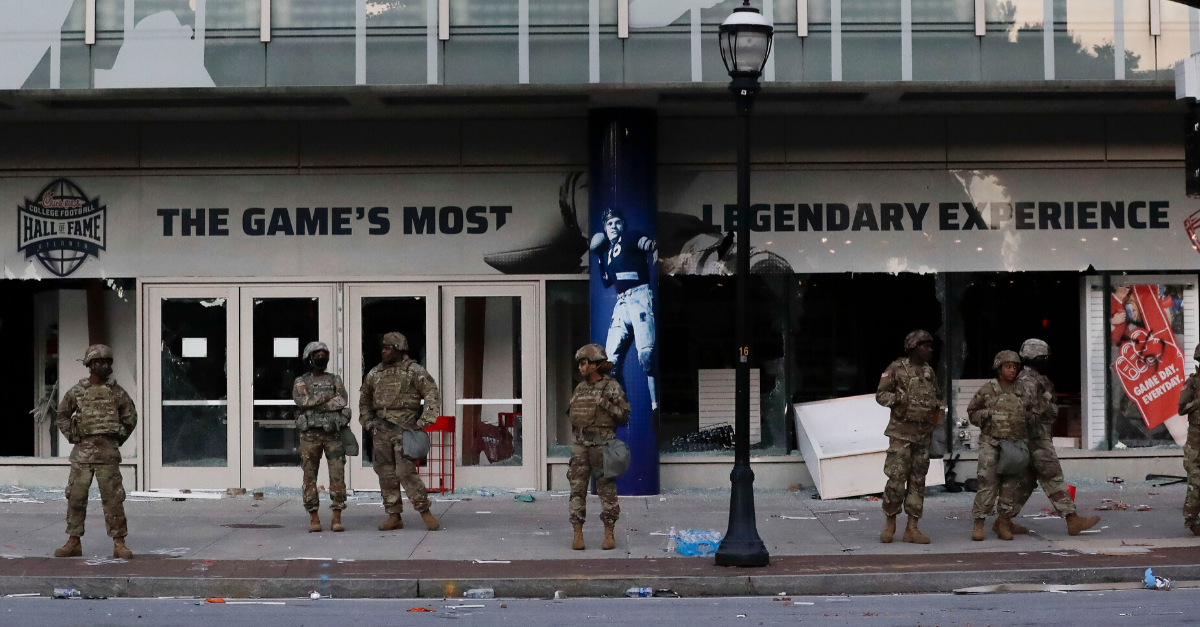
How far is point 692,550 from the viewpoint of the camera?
10.8 m

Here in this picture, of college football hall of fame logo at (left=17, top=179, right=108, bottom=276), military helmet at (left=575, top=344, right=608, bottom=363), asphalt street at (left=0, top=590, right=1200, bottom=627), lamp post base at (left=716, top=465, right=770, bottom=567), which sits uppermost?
college football hall of fame logo at (left=17, top=179, right=108, bottom=276)

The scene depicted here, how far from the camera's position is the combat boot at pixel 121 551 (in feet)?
35.2

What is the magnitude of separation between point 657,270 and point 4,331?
305 inches

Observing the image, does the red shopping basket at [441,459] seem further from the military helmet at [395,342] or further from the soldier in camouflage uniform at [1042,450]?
the soldier in camouflage uniform at [1042,450]

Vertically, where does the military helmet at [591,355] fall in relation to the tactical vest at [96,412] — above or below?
above

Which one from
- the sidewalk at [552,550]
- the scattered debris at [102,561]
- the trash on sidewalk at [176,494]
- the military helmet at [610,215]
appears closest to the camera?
the sidewalk at [552,550]

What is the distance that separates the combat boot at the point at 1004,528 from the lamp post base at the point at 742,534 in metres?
2.47

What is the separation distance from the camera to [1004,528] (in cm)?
1140

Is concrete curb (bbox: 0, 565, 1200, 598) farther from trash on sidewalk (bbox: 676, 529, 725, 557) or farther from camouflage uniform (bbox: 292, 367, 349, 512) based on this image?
camouflage uniform (bbox: 292, 367, 349, 512)

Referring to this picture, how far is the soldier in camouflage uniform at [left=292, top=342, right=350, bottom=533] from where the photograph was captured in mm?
12133

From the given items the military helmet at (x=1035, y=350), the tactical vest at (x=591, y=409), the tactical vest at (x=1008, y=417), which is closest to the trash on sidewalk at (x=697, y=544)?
the tactical vest at (x=591, y=409)

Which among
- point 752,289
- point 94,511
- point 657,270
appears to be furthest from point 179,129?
point 752,289

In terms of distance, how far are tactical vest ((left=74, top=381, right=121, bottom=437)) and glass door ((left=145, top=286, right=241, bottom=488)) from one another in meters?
4.02

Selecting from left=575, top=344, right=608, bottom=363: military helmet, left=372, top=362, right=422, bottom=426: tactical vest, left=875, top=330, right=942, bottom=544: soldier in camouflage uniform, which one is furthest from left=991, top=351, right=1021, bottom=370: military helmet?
left=372, top=362, right=422, bottom=426: tactical vest
